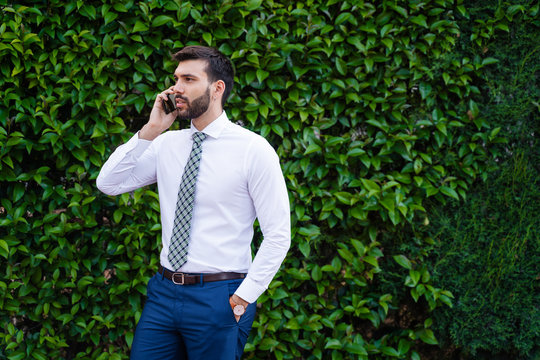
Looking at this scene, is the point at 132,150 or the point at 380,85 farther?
the point at 380,85

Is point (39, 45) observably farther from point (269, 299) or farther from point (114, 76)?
point (269, 299)

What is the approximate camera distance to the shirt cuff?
206cm

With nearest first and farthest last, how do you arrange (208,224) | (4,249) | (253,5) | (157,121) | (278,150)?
(208,224) → (157,121) → (4,249) → (253,5) → (278,150)

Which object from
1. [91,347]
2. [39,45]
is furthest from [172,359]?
[39,45]

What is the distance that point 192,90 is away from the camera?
2.19 metres

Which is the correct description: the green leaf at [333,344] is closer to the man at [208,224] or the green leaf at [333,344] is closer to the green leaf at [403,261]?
the green leaf at [403,261]

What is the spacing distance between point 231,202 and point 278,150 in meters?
1.04

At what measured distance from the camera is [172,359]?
220 centimetres

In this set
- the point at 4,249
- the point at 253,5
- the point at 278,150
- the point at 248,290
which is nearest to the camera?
the point at 248,290

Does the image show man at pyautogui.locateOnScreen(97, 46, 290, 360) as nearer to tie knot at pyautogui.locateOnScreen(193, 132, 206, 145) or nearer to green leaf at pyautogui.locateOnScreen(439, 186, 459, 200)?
tie knot at pyautogui.locateOnScreen(193, 132, 206, 145)

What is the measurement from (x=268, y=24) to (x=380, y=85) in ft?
2.85

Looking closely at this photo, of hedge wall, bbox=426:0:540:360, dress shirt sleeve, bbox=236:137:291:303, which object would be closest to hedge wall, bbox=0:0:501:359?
hedge wall, bbox=426:0:540:360

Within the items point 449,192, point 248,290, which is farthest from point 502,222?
point 248,290

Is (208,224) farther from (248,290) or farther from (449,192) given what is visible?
(449,192)
